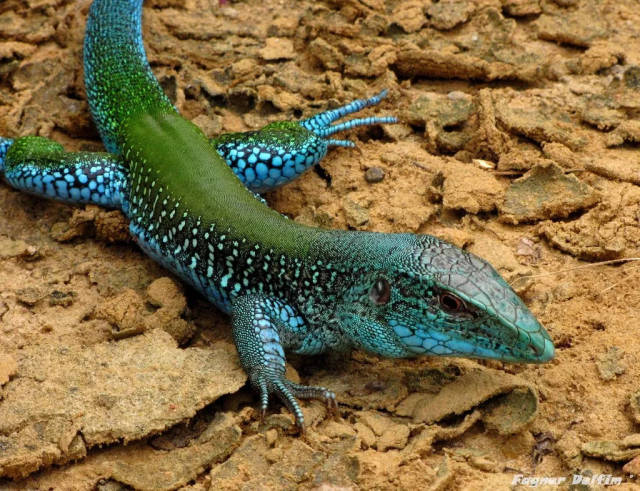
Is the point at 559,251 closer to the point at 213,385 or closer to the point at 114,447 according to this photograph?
the point at 213,385

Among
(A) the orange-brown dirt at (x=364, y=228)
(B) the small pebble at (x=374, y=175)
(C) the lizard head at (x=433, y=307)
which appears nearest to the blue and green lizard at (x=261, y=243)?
(C) the lizard head at (x=433, y=307)

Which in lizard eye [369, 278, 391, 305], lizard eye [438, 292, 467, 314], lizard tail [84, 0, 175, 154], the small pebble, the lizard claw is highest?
lizard tail [84, 0, 175, 154]

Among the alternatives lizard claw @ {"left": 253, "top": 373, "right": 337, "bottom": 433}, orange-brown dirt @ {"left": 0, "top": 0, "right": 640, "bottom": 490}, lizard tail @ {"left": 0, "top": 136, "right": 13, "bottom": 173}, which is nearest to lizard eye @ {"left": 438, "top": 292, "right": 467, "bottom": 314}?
orange-brown dirt @ {"left": 0, "top": 0, "right": 640, "bottom": 490}

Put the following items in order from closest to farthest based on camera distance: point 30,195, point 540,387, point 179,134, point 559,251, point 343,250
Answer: point 540,387
point 343,250
point 559,251
point 179,134
point 30,195

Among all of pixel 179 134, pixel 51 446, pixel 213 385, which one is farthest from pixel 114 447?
pixel 179 134

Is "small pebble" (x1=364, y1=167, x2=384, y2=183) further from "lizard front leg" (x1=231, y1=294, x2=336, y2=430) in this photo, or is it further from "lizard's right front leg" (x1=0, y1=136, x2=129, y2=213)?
"lizard's right front leg" (x1=0, y1=136, x2=129, y2=213)
